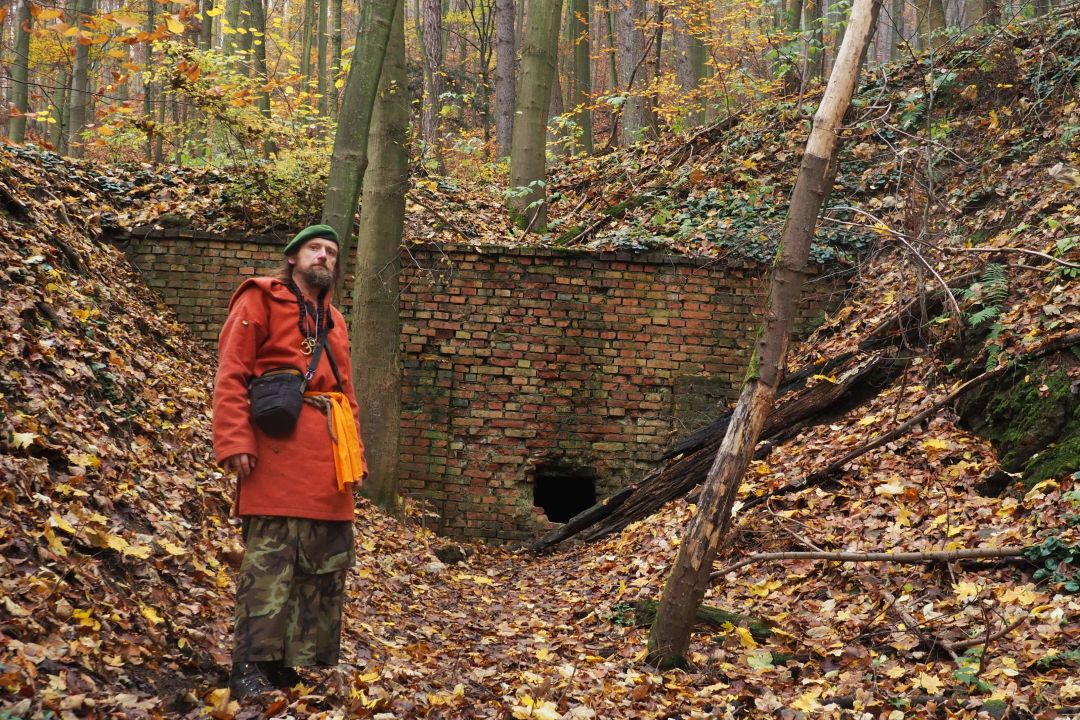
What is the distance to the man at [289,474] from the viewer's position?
11.9 ft

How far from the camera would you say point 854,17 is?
4672 millimetres

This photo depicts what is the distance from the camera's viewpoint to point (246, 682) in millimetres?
3551

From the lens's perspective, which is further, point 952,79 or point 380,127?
point 952,79

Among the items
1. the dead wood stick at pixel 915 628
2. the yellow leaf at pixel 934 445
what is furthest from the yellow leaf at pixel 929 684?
Result: the yellow leaf at pixel 934 445

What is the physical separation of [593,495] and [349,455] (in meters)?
6.35

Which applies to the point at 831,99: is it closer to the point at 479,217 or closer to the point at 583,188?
the point at 479,217

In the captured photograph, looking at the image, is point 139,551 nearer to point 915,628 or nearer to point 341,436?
point 341,436

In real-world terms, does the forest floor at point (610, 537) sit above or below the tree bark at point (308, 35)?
below

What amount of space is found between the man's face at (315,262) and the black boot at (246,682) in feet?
5.64

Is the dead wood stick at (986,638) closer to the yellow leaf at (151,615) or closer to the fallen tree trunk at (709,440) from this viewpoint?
the fallen tree trunk at (709,440)

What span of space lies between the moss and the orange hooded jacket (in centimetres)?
416

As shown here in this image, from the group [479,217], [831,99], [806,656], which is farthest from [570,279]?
[806,656]

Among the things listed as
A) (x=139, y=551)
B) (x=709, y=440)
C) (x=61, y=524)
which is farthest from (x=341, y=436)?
(x=709, y=440)

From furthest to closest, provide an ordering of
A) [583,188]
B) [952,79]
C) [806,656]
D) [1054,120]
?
[583,188]
[952,79]
[1054,120]
[806,656]
